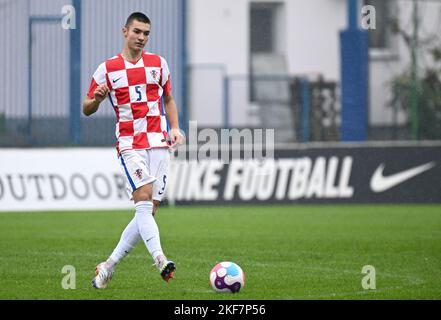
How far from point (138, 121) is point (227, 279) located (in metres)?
1.56

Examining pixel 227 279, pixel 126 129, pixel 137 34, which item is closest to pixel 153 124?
pixel 126 129

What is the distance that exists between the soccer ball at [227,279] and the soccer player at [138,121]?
770 mm

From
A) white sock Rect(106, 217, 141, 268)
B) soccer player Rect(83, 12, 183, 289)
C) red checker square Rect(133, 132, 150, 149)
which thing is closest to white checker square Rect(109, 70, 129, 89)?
soccer player Rect(83, 12, 183, 289)

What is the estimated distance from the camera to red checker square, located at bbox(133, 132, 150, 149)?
8.93m

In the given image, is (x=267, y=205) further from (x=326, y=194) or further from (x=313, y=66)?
(x=313, y=66)

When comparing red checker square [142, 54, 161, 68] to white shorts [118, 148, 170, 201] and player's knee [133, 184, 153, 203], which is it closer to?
white shorts [118, 148, 170, 201]

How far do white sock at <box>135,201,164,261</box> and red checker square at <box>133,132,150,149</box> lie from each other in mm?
457

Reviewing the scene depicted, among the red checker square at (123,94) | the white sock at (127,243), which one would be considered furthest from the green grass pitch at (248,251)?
the red checker square at (123,94)

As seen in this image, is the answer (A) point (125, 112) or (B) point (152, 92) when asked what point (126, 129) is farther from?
(B) point (152, 92)

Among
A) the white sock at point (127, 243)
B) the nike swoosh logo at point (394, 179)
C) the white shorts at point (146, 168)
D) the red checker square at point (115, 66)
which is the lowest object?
the white sock at point (127, 243)

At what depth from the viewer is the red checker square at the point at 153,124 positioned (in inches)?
354

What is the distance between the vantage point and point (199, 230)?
47.4 ft

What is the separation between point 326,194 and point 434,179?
6.46ft

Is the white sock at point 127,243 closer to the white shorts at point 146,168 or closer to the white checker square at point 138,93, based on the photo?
the white shorts at point 146,168
